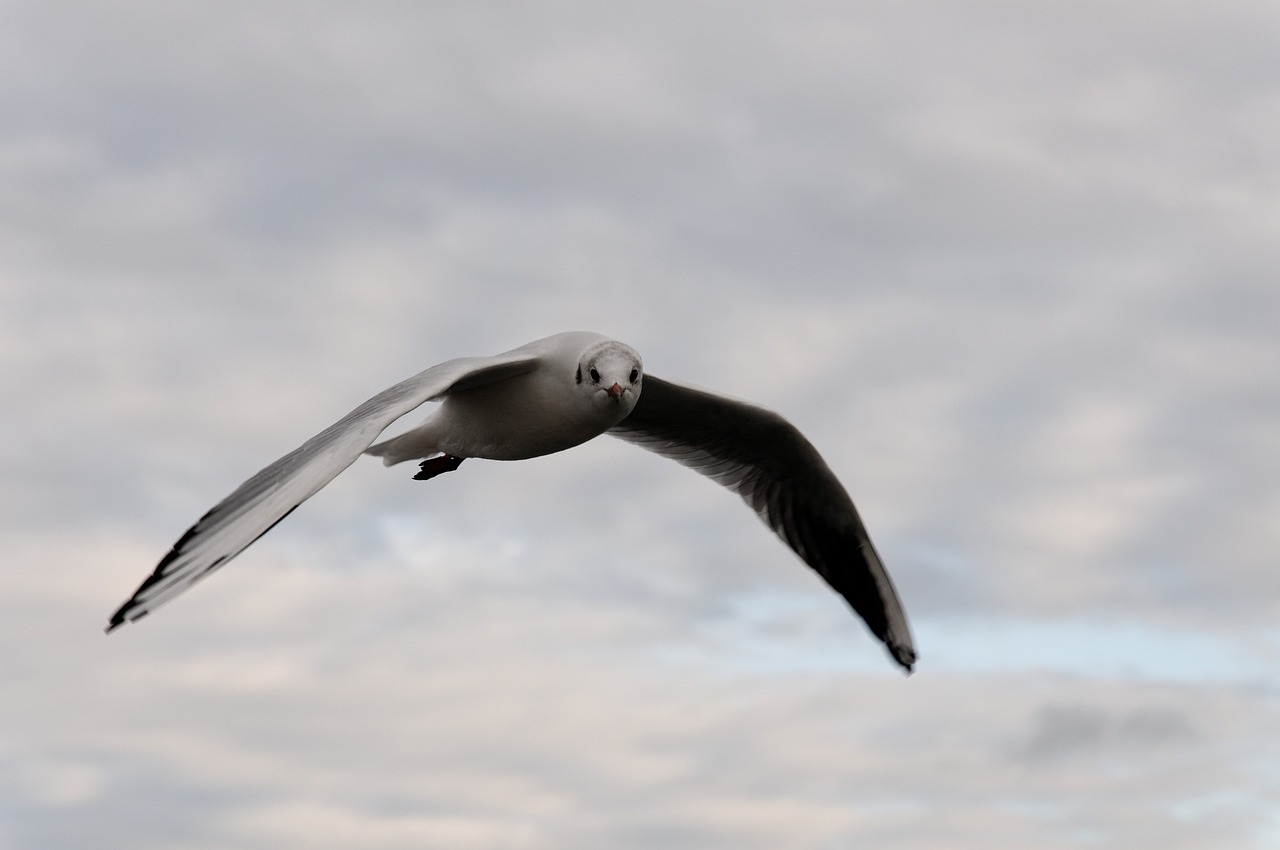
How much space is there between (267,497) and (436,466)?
4799 millimetres

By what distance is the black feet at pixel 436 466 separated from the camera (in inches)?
602

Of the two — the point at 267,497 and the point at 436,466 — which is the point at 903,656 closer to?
the point at 436,466

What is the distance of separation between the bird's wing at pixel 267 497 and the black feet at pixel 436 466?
2413 mm

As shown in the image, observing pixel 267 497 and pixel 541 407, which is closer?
pixel 267 497

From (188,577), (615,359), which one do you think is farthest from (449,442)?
(188,577)

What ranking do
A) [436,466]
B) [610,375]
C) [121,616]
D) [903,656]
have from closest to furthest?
[121,616] → [610,375] → [436,466] → [903,656]

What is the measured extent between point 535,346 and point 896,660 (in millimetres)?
5700

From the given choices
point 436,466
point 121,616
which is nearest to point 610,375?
point 436,466

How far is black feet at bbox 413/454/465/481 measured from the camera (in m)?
15.3

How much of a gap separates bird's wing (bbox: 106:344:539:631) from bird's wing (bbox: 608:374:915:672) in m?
4.94

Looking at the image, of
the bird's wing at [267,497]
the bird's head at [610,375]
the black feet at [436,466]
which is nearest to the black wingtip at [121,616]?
the bird's wing at [267,497]

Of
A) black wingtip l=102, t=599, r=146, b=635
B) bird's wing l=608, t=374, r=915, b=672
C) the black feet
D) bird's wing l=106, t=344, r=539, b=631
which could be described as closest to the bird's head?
bird's wing l=106, t=344, r=539, b=631

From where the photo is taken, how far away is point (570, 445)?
14.3 m

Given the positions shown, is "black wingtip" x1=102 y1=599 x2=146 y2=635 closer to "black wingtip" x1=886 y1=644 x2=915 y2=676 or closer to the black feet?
the black feet
